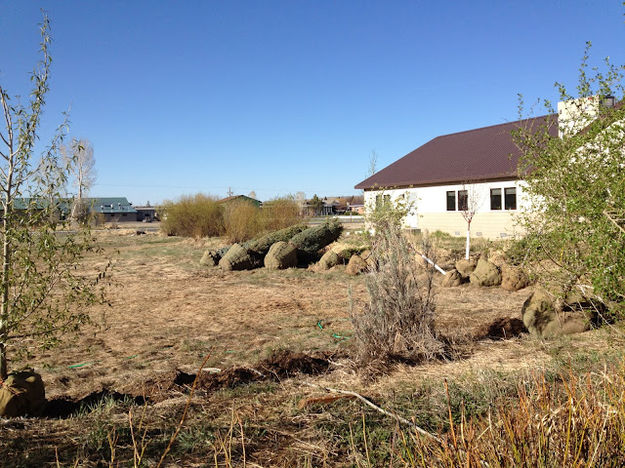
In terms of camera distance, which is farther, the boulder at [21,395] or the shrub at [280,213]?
the shrub at [280,213]

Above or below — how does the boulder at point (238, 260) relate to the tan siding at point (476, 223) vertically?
below

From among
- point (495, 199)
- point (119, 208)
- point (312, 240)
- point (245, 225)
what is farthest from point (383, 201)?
point (119, 208)

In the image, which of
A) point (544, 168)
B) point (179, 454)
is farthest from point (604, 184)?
point (179, 454)

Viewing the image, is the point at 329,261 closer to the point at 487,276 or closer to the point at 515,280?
the point at 487,276

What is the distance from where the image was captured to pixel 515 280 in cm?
985

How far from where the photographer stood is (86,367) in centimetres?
592

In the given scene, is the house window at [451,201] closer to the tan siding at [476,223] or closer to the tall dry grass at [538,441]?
the tan siding at [476,223]

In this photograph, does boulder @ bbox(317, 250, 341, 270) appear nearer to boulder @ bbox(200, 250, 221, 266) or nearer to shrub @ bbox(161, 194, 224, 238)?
boulder @ bbox(200, 250, 221, 266)

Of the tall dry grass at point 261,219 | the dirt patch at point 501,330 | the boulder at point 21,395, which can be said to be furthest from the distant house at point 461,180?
the boulder at point 21,395

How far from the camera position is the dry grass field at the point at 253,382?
Result: 3076 millimetres

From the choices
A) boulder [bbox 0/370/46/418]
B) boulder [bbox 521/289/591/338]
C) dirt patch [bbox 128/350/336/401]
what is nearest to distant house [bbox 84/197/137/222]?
dirt patch [bbox 128/350/336/401]

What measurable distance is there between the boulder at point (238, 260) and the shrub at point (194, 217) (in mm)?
10324

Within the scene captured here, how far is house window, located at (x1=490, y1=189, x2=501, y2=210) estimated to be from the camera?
2105 cm

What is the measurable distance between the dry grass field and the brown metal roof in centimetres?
1336
